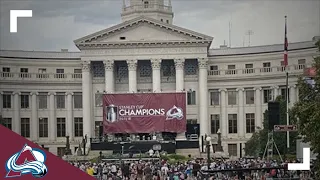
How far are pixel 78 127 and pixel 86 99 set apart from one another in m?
3.08

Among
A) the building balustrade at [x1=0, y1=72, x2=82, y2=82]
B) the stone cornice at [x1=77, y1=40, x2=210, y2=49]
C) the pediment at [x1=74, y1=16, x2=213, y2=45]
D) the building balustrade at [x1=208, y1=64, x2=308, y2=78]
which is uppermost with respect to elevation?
the pediment at [x1=74, y1=16, x2=213, y2=45]

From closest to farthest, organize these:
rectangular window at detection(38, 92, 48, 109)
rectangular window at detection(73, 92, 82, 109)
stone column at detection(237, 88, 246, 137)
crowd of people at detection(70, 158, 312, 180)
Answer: crowd of people at detection(70, 158, 312, 180) → stone column at detection(237, 88, 246, 137) → rectangular window at detection(38, 92, 48, 109) → rectangular window at detection(73, 92, 82, 109)

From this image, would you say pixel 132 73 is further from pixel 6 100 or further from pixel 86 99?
pixel 6 100

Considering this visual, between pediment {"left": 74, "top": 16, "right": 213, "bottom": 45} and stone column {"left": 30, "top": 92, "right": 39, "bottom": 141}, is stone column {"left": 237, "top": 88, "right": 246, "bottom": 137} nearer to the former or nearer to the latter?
pediment {"left": 74, "top": 16, "right": 213, "bottom": 45}

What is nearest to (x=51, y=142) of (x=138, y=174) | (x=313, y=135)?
(x=138, y=174)

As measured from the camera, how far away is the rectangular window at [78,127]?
65750 mm

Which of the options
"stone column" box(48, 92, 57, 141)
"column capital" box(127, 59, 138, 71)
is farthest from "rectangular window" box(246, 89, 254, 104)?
"stone column" box(48, 92, 57, 141)

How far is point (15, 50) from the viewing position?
65.1 metres

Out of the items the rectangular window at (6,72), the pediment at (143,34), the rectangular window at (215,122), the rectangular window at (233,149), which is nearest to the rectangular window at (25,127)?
the rectangular window at (6,72)

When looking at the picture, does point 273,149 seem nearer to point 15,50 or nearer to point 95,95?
point 95,95

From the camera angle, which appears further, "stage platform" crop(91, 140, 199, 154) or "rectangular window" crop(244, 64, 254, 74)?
"rectangular window" crop(244, 64, 254, 74)

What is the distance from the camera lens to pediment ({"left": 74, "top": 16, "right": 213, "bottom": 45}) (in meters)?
63.1

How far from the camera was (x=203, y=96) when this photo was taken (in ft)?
211

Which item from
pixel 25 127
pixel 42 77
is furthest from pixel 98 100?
pixel 25 127
